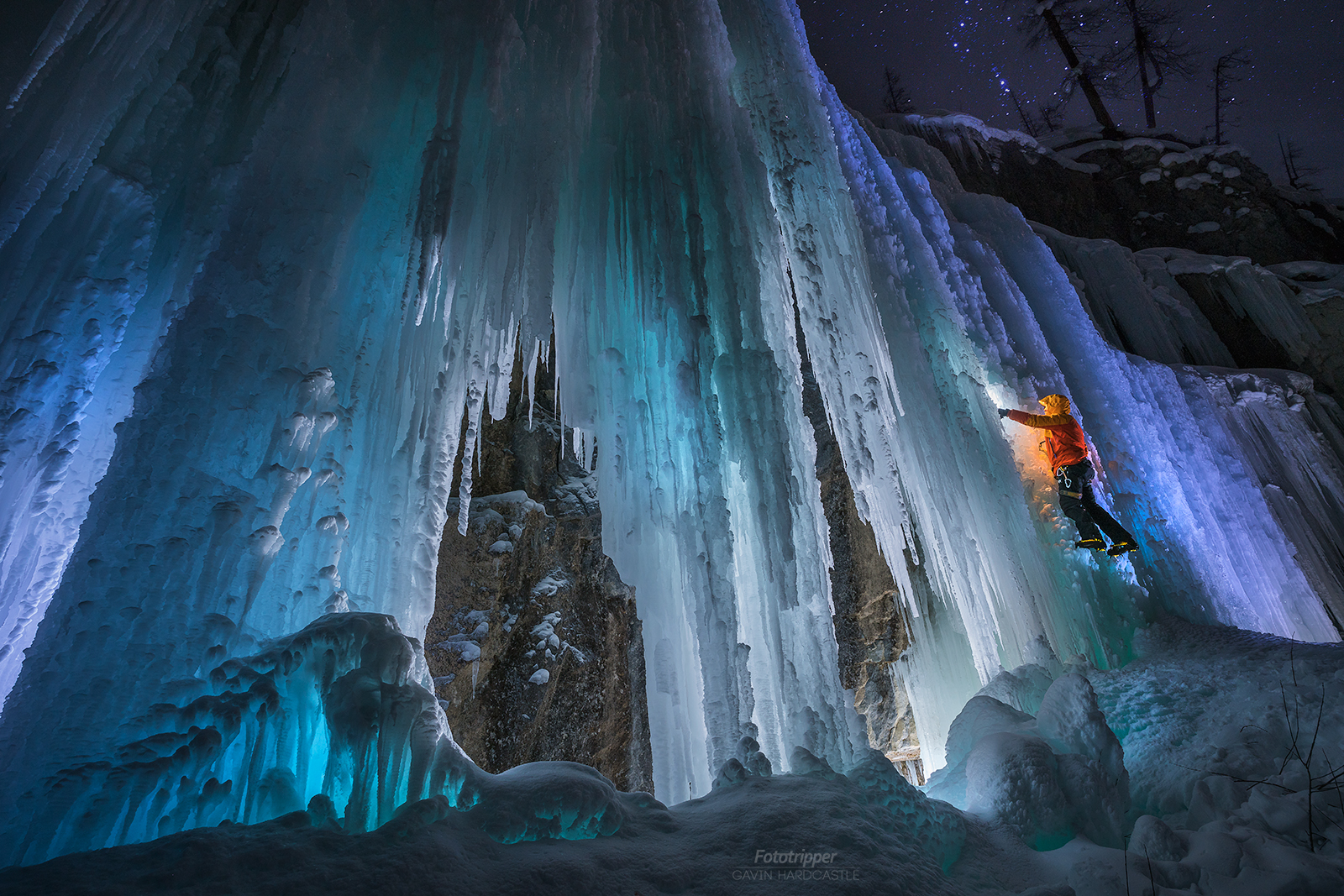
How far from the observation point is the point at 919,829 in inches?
121

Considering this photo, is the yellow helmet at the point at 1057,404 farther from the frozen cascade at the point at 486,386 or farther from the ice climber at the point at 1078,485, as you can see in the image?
the frozen cascade at the point at 486,386

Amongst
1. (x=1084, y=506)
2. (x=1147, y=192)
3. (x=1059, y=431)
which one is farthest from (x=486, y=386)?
(x=1147, y=192)

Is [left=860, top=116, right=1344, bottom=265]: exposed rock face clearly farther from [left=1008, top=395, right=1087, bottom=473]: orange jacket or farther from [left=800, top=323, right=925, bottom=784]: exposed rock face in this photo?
[left=1008, top=395, right=1087, bottom=473]: orange jacket

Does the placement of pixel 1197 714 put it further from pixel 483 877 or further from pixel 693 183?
pixel 693 183

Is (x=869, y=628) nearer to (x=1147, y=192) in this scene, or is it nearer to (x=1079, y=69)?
(x=1147, y=192)

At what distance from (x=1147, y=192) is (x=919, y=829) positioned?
54.5 feet

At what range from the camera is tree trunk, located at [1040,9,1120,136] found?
16938 mm

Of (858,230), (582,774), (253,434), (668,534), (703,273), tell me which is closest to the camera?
(582,774)

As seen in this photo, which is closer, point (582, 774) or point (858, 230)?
point (582, 774)

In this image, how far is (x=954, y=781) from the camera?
14.4 ft

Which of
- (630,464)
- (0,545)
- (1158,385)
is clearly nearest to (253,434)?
(0,545)

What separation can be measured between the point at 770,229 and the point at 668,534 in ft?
10.5

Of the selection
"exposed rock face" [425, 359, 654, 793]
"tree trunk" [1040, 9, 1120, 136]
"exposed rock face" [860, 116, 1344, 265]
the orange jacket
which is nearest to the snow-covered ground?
the orange jacket

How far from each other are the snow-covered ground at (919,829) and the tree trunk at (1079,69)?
16776mm
